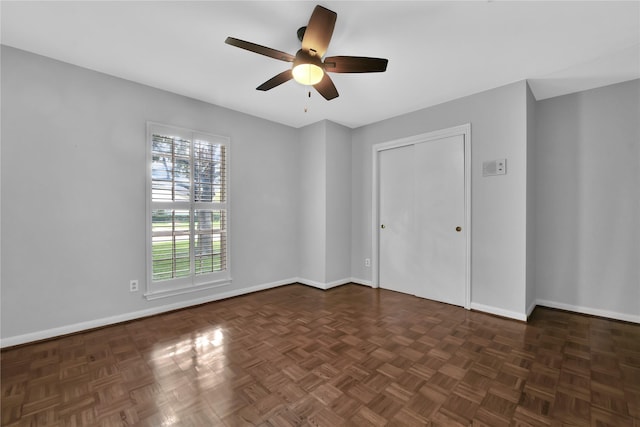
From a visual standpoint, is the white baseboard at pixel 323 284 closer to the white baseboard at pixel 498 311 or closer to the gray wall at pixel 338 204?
the gray wall at pixel 338 204

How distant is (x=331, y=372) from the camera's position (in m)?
2.01

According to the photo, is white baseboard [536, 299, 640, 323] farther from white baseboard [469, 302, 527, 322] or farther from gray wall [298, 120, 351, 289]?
gray wall [298, 120, 351, 289]

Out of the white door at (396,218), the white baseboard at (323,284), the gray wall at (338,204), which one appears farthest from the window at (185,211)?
the white door at (396,218)

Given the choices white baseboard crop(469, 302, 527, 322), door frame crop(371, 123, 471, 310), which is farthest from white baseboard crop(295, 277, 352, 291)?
white baseboard crop(469, 302, 527, 322)

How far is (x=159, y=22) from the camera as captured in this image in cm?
210

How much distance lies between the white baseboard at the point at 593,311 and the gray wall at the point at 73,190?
438 centimetres

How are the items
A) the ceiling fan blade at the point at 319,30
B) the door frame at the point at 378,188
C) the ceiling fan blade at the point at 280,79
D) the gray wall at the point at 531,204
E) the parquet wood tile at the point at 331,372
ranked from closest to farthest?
the parquet wood tile at the point at 331,372 → the ceiling fan blade at the point at 319,30 → the ceiling fan blade at the point at 280,79 → the gray wall at the point at 531,204 → the door frame at the point at 378,188

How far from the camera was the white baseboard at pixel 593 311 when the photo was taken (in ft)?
9.55

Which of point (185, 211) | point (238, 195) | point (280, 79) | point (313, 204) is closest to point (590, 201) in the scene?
point (313, 204)

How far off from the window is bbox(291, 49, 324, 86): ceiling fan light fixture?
74.3 inches

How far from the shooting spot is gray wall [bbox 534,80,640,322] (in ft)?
9.62

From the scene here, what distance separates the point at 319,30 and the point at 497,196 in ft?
8.63

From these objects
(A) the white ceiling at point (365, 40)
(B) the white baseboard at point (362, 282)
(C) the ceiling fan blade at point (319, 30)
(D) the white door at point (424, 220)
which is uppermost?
(A) the white ceiling at point (365, 40)

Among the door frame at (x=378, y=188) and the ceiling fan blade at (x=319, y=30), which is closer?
the ceiling fan blade at (x=319, y=30)
